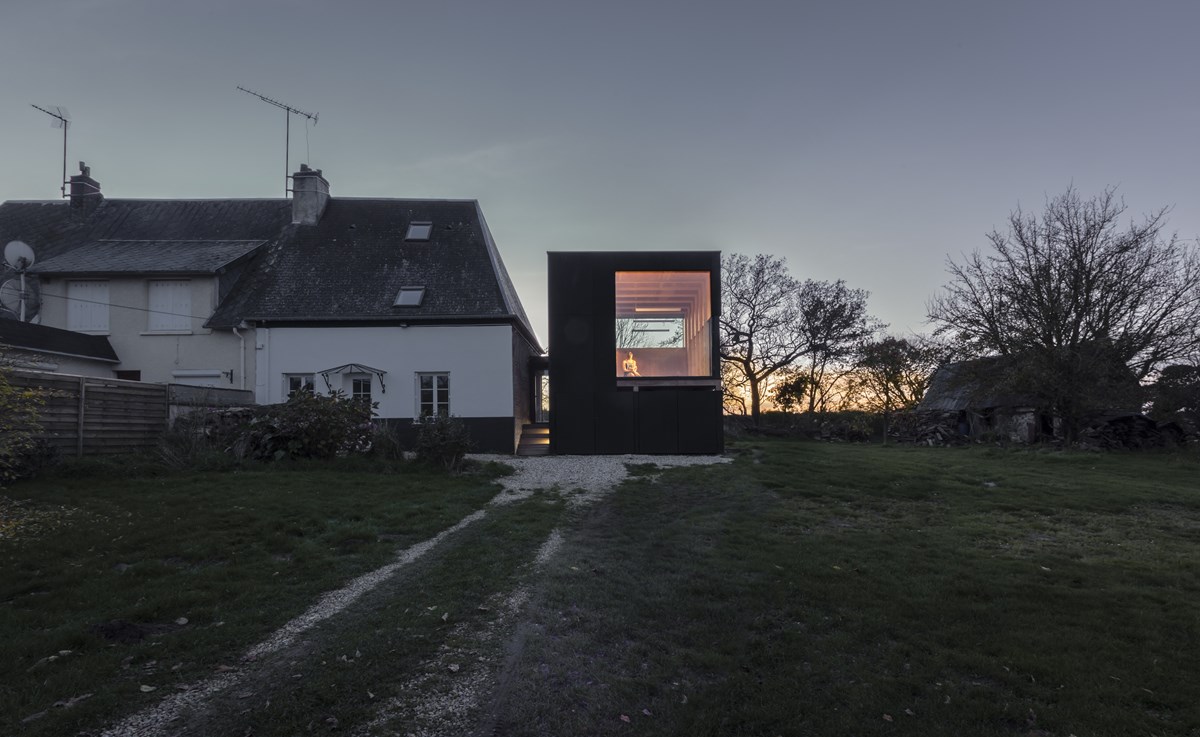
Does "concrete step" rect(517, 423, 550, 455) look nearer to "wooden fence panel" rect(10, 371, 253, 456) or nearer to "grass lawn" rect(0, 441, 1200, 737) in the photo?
"wooden fence panel" rect(10, 371, 253, 456)

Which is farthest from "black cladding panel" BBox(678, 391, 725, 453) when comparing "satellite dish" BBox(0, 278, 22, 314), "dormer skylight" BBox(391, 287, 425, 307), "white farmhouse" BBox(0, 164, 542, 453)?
"satellite dish" BBox(0, 278, 22, 314)

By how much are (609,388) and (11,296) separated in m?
16.8

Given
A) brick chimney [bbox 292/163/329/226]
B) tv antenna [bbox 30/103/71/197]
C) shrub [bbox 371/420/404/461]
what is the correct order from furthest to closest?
tv antenna [bbox 30/103/71/197]
brick chimney [bbox 292/163/329/226]
shrub [bbox 371/420/404/461]

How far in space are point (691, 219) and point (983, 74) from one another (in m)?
9.00

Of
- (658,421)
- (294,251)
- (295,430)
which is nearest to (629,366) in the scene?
(658,421)

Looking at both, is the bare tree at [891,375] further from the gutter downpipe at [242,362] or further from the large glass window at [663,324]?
the gutter downpipe at [242,362]

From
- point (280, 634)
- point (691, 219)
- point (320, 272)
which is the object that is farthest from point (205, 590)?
point (691, 219)

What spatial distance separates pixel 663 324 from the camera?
18.2 metres

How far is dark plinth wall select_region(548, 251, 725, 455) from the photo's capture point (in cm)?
1644

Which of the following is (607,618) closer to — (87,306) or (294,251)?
(294,251)

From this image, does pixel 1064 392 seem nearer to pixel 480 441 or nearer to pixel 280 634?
pixel 480 441

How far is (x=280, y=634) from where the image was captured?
4309 millimetres

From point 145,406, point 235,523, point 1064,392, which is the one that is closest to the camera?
point 235,523

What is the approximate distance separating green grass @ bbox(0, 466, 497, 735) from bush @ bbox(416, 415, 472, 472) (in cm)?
193
